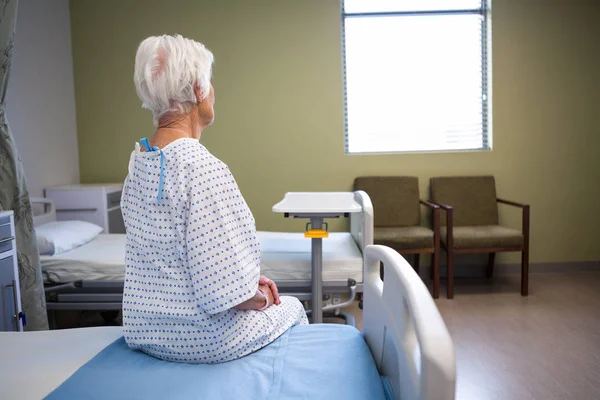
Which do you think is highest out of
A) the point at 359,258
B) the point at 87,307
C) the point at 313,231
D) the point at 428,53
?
the point at 428,53

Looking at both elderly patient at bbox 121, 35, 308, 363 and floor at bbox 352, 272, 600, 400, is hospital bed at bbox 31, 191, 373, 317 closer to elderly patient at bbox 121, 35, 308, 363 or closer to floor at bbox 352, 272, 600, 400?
floor at bbox 352, 272, 600, 400

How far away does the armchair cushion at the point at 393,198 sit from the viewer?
475 cm

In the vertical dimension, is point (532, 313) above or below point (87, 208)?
below

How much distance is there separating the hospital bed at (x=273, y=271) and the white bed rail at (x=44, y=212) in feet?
2.04

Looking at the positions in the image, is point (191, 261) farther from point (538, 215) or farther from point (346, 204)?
point (538, 215)

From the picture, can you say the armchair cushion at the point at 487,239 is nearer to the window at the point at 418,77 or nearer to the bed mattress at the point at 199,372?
the window at the point at 418,77

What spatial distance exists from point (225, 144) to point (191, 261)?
11.6 feet

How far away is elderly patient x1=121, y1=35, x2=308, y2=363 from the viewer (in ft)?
4.77

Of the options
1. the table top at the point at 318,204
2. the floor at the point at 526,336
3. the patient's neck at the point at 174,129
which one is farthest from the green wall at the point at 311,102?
Result: the patient's neck at the point at 174,129

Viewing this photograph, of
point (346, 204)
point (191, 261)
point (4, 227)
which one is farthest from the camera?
point (346, 204)

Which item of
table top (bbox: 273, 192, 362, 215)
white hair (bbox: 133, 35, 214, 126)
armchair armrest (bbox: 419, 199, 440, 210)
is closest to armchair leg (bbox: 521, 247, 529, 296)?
armchair armrest (bbox: 419, 199, 440, 210)

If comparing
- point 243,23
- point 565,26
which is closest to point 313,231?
point 243,23

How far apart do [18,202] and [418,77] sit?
349 centimetres

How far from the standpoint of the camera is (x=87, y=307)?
3182mm
